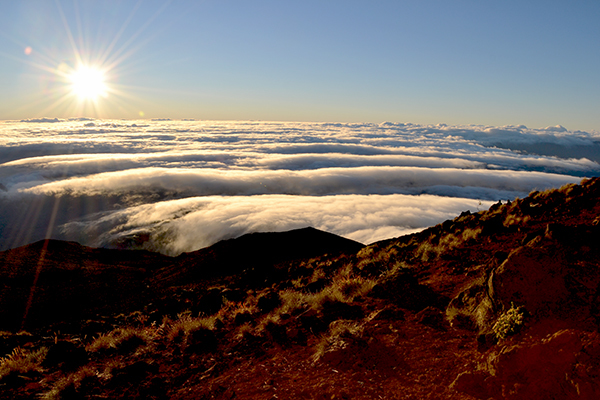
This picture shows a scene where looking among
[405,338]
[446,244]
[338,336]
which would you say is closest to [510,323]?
[405,338]

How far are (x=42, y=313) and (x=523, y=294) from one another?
27.0 m

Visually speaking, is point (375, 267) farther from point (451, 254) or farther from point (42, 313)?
point (42, 313)

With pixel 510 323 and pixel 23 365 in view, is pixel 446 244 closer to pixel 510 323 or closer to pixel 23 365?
pixel 510 323

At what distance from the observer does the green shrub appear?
4008mm

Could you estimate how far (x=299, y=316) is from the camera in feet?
22.4

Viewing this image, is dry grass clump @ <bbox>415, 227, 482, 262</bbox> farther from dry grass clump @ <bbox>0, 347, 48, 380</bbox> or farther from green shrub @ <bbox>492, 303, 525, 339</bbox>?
dry grass clump @ <bbox>0, 347, 48, 380</bbox>

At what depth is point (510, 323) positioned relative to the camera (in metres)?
4.05

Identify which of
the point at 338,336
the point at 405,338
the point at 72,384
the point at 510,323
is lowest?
the point at 72,384

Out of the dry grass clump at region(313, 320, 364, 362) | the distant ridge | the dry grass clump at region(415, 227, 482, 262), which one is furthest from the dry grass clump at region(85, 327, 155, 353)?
the distant ridge

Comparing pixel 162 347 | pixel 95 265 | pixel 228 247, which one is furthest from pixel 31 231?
pixel 162 347

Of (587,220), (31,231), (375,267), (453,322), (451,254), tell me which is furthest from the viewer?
(31,231)

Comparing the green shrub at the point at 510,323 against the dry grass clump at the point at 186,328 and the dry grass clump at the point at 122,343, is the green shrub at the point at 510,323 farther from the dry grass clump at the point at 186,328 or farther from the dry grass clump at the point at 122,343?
the dry grass clump at the point at 122,343

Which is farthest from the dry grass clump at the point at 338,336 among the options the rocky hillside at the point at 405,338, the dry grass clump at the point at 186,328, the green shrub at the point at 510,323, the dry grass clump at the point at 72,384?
the dry grass clump at the point at 72,384

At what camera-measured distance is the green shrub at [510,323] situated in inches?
158
